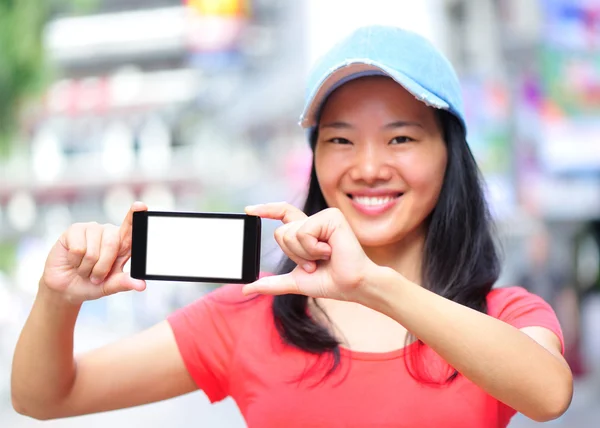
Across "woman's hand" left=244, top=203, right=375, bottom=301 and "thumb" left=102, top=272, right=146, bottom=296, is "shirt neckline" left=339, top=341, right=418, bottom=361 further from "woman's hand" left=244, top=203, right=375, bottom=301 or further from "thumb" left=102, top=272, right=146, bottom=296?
"thumb" left=102, top=272, right=146, bottom=296

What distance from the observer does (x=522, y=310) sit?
1.93 metres

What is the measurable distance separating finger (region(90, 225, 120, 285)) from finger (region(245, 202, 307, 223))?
0.89 ft

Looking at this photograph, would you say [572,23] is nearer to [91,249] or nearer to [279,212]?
[279,212]

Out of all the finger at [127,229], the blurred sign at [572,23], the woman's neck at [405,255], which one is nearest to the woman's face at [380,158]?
the woman's neck at [405,255]

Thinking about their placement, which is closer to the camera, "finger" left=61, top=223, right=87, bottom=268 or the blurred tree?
"finger" left=61, top=223, right=87, bottom=268

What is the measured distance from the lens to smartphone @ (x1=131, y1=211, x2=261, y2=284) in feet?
5.77

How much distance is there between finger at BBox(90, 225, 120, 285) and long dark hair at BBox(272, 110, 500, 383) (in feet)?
1.40

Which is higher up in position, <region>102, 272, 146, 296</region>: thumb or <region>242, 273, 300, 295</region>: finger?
<region>242, 273, 300, 295</region>: finger

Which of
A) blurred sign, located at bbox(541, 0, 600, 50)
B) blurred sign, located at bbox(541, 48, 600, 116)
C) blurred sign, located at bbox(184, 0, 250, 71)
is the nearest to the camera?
blurred sign, located at bbox(541, 0, 600, 50)

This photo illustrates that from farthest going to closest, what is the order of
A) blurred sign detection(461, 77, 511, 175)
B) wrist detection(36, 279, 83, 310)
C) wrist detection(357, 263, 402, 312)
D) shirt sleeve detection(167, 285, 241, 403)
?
blurred sign detection(461, 77, 511, 175) → shirt sleeve detection(167, 285, 241, 403) → wrist detection(36, 279, 83, 310) → wrist detection(357, 263, 402, 312)

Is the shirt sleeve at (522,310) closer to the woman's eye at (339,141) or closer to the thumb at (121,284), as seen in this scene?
the woman's eye at (339,141)

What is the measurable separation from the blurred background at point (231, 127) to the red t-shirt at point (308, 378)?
0.32 meters

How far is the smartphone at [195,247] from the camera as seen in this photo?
5.77ft

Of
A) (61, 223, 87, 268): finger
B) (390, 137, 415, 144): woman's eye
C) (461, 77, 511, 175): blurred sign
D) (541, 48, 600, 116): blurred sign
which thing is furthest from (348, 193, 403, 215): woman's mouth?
(461, 77, 511, 175): blurred sign
